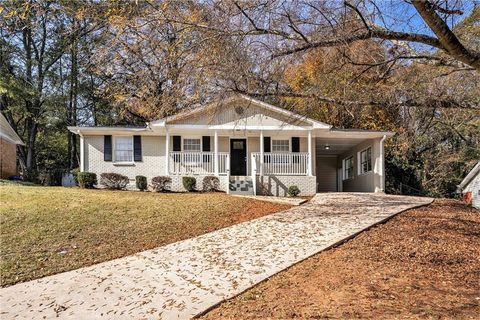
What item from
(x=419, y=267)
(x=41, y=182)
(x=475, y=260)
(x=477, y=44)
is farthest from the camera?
(x=41, y=182)

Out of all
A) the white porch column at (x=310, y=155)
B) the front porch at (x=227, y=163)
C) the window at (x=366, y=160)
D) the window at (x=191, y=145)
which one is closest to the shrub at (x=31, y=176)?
the front porch at (x=227, y=163)

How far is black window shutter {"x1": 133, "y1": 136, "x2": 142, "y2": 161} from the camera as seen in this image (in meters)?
18.0

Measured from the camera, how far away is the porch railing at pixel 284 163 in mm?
17234

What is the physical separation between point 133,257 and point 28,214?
4.55 m

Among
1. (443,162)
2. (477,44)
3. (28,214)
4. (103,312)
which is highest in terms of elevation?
(477,44)

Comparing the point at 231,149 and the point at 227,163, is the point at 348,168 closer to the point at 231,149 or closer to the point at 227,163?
the point at 231,149

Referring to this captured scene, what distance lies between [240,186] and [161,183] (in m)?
3.49

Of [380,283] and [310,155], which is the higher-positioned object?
[310,155]

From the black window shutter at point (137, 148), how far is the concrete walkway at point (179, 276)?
367 inches

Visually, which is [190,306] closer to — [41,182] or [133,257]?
[133,257]

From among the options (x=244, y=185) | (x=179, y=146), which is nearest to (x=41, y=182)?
(x=179, y=146)

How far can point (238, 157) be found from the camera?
61.6 feet

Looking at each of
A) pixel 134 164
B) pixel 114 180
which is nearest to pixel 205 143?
pixel 134 164

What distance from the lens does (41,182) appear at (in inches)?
914
